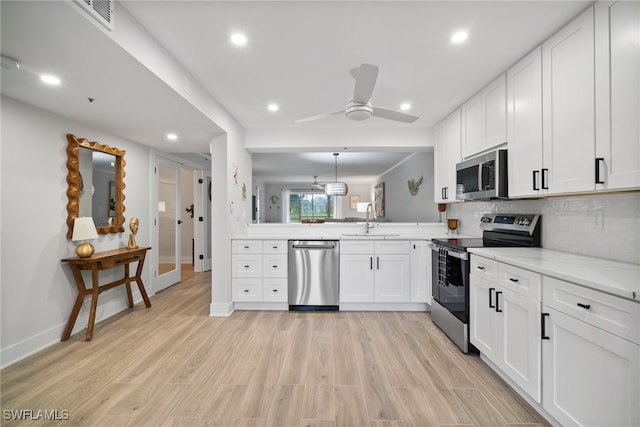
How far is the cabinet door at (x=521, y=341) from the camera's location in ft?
5.29

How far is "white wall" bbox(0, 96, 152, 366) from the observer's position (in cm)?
229

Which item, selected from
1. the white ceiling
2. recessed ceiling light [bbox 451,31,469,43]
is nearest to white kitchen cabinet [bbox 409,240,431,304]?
the white ceiling

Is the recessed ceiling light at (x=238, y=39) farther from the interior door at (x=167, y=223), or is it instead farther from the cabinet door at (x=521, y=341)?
the interior door at (x=167, y=223)

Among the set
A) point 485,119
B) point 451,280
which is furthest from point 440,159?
point 451,280

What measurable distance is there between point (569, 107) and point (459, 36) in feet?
2.75

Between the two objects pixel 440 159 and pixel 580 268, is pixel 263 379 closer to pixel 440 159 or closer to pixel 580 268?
pixel 580 268

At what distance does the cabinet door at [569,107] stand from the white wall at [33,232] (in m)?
4.17

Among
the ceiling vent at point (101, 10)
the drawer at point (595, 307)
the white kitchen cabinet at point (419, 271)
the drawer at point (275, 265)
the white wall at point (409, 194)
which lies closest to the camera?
the drawer at point (595, 307)

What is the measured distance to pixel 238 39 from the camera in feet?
6.29

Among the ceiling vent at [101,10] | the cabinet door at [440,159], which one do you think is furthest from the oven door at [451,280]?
the ceiling vent at [101,10]

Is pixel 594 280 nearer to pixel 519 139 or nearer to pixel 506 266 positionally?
pixel 506 266

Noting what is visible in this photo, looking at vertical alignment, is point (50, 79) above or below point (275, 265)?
above

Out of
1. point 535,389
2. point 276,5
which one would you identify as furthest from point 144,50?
point 535,389

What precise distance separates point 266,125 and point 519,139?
290 centimetres
